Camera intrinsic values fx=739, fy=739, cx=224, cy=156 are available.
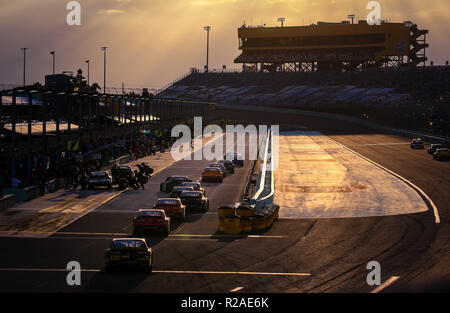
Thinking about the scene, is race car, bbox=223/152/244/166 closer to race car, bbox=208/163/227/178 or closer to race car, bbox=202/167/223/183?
race car, bbox=208/163/227/178

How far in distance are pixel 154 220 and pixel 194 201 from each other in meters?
8.90

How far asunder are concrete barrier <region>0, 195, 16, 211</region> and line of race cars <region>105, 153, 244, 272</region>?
344 inches

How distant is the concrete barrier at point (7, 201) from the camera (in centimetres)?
4066

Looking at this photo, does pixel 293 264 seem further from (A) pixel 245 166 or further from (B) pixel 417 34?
(B) pixel 417 34

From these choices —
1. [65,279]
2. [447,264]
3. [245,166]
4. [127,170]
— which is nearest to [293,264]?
[447,264]

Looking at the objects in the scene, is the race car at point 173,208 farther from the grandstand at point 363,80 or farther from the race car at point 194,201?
the grandstand at point 363,80

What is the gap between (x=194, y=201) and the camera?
41.7 meters

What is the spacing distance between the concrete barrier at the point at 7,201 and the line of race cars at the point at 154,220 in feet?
Result: 28.7

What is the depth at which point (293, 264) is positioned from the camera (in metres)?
26.6

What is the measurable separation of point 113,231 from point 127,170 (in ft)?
78.3

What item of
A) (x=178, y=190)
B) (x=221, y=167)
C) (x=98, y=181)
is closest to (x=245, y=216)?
(x=178, y=190)

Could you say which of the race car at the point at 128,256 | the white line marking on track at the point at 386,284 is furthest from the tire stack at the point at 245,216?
the white line marking on track at the point at 386,284

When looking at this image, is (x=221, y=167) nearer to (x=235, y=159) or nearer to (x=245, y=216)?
(x=235, y=159)

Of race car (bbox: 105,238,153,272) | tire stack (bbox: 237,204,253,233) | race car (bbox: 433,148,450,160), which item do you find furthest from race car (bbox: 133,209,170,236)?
race car (bbox: 433,148,450,160)
